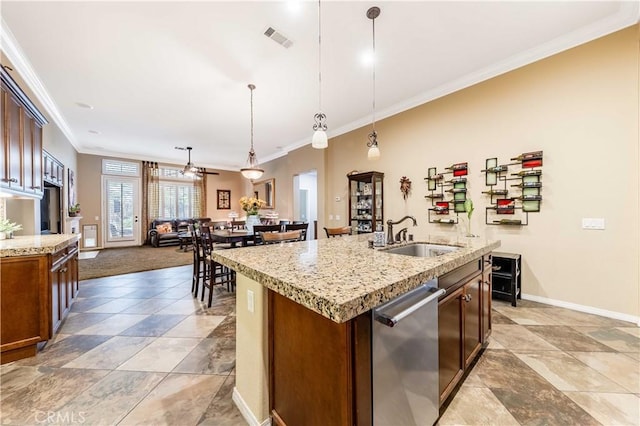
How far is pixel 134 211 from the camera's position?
830 cm

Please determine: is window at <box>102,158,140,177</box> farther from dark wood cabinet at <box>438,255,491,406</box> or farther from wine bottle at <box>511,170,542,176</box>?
wine bottle at <box>511,170,542,176</box>

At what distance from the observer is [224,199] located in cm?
1007

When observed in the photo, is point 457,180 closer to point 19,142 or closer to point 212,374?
point 212,374

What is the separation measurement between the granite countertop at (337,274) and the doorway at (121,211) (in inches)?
340

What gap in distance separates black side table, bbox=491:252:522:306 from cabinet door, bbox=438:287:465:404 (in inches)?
79.2

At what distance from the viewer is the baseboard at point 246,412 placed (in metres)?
1.34

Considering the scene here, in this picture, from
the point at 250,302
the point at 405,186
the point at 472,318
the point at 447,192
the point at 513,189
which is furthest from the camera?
the point at 405,186

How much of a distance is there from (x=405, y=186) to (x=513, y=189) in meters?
1.55

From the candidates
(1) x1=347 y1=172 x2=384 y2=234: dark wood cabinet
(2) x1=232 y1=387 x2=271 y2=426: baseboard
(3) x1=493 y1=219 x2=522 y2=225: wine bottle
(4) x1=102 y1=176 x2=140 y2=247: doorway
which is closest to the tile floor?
(2) x1=232 y1=387 x2=271 y2=426: baseboard

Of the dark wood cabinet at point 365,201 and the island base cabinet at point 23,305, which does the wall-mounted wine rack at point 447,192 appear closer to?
the dark wood cabinet at point 365,201

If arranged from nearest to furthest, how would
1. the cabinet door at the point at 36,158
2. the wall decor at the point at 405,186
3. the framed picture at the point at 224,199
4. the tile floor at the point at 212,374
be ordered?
the tile floor at the point at 212,374 → the cabinet door at the point at 36,158 → the wall decor at the point at 405,186 → the framed picture at the point at 224,199

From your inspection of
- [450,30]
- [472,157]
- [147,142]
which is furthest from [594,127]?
[147,142]

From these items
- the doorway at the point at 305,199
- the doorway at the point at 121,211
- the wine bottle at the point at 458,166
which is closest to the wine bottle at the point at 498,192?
the wine bottle at the point at 458,166

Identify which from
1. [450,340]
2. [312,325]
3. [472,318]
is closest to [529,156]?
[472,318]
